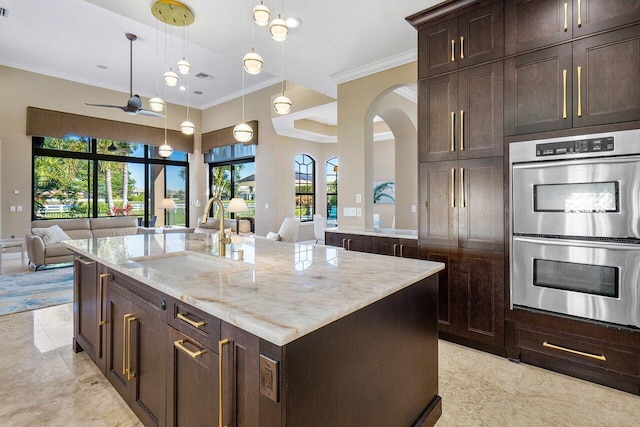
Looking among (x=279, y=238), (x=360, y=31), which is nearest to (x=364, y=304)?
(x=360, y=31)

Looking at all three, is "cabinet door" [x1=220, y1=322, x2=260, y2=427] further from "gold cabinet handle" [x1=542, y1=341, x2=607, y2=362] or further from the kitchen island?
"gold cabinet handle" [x1=542, y1=341, x2=607, y2=362]

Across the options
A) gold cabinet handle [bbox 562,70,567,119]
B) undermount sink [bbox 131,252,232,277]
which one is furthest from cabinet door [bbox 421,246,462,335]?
undermount sink [bbox 131,252,232,277]

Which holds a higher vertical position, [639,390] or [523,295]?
[523,295]

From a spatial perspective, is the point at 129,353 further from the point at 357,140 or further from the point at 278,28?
the point at 357,140

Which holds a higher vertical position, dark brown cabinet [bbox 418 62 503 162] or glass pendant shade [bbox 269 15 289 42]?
glass pendant shade [bbox 269 15 289 42]

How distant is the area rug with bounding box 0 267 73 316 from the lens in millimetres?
3801

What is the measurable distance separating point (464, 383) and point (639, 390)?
1038mm

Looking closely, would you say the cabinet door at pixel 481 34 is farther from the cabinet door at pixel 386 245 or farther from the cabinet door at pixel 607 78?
the cabinet door at pixel 386 245

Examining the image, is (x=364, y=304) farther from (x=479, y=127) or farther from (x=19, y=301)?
(x=19, y=301)

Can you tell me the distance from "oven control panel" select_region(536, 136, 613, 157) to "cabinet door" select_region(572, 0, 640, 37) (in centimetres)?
71

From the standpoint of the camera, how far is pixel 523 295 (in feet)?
7.82

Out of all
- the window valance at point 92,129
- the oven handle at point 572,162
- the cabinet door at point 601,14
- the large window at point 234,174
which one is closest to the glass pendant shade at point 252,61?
the oven handle at point 572,162

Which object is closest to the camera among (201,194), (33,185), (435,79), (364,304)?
(364,304)

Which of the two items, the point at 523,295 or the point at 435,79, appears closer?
the point at 523,295
